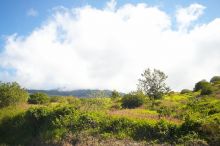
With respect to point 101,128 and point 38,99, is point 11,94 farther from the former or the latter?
point 101,128

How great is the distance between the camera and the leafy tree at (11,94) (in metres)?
44.8

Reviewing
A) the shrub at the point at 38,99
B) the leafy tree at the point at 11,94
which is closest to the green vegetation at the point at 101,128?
the leafy tree at the point at 11,94

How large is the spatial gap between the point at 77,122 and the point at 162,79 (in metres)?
29.7

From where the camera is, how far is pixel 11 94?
149ft

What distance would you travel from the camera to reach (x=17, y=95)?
45938 millimetres

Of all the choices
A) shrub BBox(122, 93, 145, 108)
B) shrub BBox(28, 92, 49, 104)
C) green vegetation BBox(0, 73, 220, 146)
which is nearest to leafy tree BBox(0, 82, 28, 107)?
green vegetation BBox(0, 73, 220, 146)

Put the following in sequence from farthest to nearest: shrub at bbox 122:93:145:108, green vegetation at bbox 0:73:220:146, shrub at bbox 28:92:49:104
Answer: shrub at bbox 28:92:49:104 → shrub at bbox 122:93:145:108 → green vegetation at bbox 0:73:220:146

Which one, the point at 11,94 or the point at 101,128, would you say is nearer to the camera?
the point at 101,128

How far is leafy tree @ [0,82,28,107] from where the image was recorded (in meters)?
44.8

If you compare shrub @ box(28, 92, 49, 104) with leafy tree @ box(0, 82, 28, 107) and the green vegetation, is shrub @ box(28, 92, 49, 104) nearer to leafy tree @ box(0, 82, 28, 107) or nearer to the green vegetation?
leafy tree @ box(0, 82, 28, 107)

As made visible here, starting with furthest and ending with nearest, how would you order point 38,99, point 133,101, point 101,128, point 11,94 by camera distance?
point 38,99 → point 133,101 → point 11,94 → point 101,128

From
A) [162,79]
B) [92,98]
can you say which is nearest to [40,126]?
[92,98]

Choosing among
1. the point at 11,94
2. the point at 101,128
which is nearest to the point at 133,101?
the point at 11,94

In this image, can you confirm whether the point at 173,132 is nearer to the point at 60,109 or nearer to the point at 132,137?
the point at 132,137
